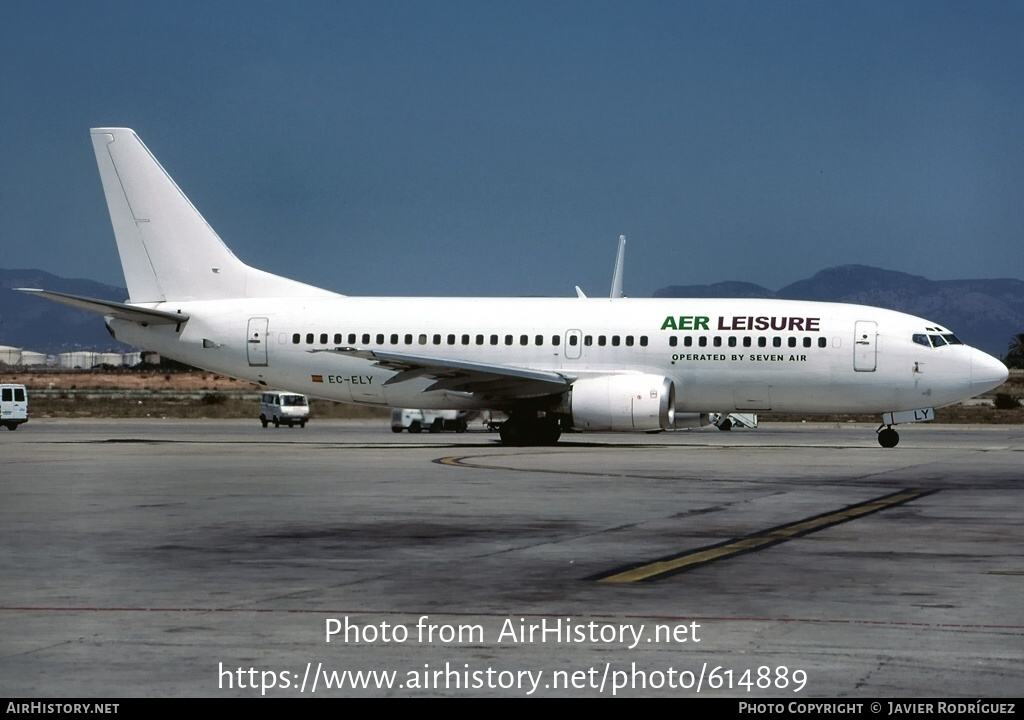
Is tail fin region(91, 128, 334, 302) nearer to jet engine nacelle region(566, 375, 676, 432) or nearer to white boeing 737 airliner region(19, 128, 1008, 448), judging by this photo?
white boeing 737 airliner region(19, 128, 1008, 448)

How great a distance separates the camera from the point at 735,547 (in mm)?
15836

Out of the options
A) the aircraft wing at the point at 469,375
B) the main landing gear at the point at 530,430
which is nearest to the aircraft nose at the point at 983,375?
the aircraft wing at the point at 469,375

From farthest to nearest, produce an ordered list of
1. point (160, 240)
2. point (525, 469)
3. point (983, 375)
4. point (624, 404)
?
point (160, 240)
point (983, 375)
point (624, 404)
point (525, 469)

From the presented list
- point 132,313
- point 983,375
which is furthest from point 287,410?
point 983,375

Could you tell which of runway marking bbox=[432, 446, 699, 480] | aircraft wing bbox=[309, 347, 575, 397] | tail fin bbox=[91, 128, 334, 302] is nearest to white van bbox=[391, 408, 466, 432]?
tail fin bbox=[91, 128, 334, 302]

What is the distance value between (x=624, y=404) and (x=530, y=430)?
163 inches

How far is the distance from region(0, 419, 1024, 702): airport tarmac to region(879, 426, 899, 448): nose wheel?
13.2 meters

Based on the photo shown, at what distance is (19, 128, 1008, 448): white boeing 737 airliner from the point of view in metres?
39.8

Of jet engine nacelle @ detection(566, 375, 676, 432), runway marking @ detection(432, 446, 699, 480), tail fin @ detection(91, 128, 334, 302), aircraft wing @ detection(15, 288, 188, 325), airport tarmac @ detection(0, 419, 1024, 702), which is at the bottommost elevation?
airport tarmac @ detection(0, 419, 1024, 702)

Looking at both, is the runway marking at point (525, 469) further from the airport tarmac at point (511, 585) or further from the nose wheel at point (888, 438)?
the nose wheel at point (888, 438)

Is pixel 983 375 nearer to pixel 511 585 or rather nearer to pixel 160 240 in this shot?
pixel 160 240

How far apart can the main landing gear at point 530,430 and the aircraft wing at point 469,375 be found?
104 centimetres
